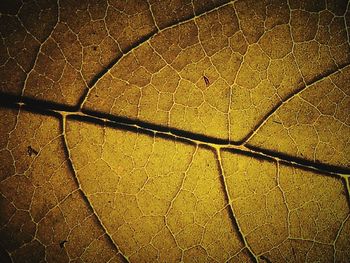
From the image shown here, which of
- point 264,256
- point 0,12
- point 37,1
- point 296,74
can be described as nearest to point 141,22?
point 37,1

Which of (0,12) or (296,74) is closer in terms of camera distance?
(0,12)

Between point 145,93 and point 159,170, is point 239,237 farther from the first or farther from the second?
point 145,93

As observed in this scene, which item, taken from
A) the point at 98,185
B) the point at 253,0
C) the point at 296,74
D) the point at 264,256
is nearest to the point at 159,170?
the point at 98,185

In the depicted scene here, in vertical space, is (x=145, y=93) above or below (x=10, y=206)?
above

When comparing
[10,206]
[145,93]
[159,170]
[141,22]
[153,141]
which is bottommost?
[10,206]

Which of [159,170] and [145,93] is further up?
[145,93]

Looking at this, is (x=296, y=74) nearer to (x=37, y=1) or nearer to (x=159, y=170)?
(x=159, y=170)
